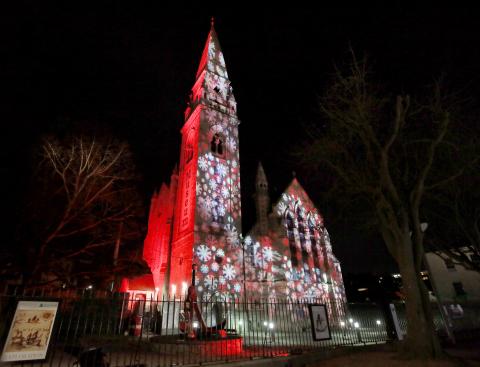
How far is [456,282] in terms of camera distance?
118ft

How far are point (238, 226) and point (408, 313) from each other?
19.3 meters

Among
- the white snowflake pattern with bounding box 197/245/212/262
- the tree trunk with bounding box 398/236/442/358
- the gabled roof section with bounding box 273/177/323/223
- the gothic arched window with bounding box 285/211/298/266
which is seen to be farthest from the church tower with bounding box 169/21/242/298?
the tree trunk with bounding box 398/236/442/358

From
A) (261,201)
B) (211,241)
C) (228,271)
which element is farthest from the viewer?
(261,201)

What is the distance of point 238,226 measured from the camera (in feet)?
94.5

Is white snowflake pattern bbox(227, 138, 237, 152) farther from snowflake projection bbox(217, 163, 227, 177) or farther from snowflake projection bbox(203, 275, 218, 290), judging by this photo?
snowflake projection bbox(203, 275, 218, 290)

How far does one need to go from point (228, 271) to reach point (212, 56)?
83.8 ft

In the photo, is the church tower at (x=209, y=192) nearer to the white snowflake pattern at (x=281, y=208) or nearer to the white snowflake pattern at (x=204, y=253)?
the white snowflake pattern at (x=204, y=253)

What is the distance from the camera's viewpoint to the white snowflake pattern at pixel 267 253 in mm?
29500

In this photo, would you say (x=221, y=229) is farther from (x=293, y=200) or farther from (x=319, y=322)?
(x=319, y=322)

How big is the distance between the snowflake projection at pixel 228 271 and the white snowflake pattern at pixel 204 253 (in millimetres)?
1781

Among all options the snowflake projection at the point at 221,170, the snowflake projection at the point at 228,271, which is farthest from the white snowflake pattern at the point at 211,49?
the snowflake projection at the point at 228,271

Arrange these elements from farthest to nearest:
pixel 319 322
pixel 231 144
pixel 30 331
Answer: pixel 231 144
pixel 319 322
pixel 30 331

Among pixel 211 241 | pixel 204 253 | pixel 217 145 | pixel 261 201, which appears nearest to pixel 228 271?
pixel 204 253

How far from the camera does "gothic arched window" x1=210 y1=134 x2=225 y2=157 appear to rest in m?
30.9
